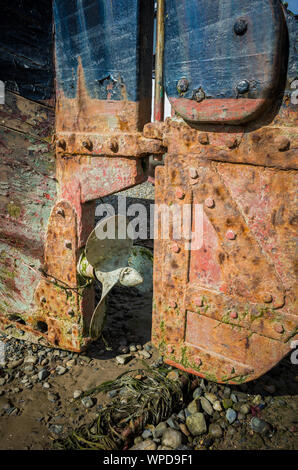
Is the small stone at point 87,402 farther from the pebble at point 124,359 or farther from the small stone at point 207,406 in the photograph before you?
the small stone at point 207,406

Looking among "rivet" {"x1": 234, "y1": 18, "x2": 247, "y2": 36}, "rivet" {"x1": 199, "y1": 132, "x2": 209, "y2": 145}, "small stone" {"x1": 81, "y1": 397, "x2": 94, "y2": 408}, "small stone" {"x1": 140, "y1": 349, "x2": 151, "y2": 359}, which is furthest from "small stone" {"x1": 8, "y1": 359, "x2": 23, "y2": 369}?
"rivet" {"x1": 234, "y1": 18, "x2": 247, "y2": 36}

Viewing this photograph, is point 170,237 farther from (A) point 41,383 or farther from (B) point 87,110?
(A) point 41,383

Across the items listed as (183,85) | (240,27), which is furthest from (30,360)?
(240,27)

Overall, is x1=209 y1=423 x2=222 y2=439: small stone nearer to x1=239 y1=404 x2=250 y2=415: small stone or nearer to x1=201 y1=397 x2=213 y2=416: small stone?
x1=201 y1=397 x2=213 y2=416: small stone

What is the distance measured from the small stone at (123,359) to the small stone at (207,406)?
908 millimetres

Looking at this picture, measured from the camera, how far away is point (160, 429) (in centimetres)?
260

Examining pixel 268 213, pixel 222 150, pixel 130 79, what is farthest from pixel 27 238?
pixel 268 213

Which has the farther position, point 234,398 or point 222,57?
point 234,398

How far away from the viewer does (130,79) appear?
2.58 meters

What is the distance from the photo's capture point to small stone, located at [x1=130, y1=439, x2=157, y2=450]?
2.46m

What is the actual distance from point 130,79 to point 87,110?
0.48 m

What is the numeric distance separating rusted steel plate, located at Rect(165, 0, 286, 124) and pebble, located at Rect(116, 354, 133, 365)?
2491 millimetres

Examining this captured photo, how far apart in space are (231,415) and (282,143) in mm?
2184

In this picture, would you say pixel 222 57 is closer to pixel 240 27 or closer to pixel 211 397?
pixel 240 27
